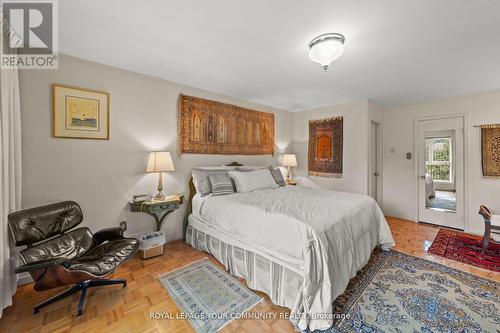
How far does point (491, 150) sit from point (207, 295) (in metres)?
4.88

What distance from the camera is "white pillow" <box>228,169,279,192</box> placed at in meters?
3.18

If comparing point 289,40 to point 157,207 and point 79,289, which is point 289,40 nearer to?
point 157,207

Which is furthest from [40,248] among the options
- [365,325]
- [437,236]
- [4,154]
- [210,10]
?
[437,236]

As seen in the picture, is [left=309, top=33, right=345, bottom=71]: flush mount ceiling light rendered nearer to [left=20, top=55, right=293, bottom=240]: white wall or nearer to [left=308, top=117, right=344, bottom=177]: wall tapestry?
[left=20, top=55, right=293, bottom=240]: white wall

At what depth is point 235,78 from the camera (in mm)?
3014

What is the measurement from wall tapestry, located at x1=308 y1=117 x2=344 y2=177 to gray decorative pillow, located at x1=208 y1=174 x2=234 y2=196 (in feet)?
8.18

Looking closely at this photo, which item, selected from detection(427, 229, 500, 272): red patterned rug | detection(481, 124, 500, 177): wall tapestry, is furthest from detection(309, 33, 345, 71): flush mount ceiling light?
detection(481, 124, 500, 177): wall tapestry

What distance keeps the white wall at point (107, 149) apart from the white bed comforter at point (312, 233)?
3.27ft

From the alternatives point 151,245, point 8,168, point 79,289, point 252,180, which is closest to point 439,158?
point 252,180

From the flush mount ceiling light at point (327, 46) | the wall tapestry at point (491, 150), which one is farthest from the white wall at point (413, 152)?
the flush mount ceiling light at point (327, 46)

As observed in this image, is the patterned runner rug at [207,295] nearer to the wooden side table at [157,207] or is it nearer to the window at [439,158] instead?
the wooden side table at [157,207]

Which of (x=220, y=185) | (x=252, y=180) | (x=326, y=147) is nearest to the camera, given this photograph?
(x=220, y=185)

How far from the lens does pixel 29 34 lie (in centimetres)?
198

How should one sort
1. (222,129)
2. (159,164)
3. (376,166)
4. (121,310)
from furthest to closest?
(376,166) → (222,129) → (159,164) → (121,310)
